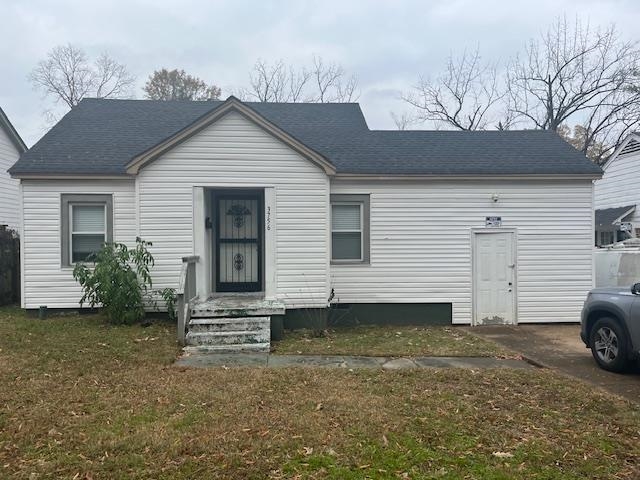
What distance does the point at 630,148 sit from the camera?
704 inches

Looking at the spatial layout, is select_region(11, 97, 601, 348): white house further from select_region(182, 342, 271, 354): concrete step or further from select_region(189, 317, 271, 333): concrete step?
select_region(182, 342, 271, 354): concrete step

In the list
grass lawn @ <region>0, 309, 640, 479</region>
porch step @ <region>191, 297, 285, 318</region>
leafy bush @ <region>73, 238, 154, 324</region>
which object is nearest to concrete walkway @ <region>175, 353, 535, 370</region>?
grass lawn @ <region>0, 309, 640, 479</region>

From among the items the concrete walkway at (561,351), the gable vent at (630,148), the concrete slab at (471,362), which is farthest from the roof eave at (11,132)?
the gable vent at (630,148)

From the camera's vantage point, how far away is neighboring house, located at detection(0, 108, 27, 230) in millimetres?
15969

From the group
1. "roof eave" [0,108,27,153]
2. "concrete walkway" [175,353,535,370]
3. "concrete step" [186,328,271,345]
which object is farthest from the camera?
"roof eave" [0,108,27,153]

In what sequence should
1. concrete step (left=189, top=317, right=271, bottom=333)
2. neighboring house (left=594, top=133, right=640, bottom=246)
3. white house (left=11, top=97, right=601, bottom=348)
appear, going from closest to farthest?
concrete step (left=189, top=317, right=271, bottom=333), white house (left=11, top=97, right=601, bottom=348), neighboring house (left=594, top=133, right=640, bottom=246)

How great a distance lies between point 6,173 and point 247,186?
11.2 meters

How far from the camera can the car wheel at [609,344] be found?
22.2ft

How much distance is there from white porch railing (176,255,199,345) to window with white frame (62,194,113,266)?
2462mm

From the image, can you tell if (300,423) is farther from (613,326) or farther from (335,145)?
(335,145)

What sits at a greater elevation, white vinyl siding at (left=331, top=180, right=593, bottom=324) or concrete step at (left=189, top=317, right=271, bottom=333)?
white vinyl siding at (left=331, top=180, right=593, bottom=324)

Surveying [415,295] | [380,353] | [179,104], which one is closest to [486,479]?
[380,353]

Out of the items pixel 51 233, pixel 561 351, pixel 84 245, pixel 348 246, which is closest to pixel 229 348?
pixel 348 246

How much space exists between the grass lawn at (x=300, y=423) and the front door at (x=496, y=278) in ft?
15.0
